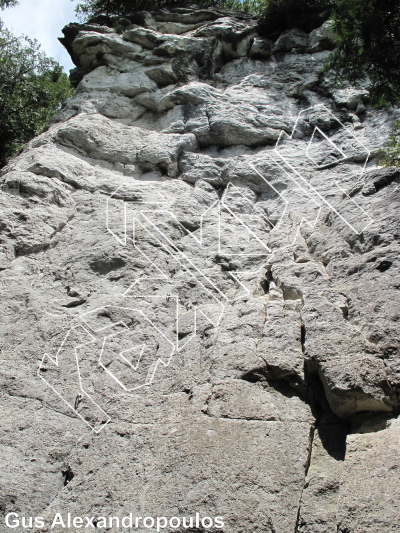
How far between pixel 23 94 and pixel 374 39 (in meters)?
10.8

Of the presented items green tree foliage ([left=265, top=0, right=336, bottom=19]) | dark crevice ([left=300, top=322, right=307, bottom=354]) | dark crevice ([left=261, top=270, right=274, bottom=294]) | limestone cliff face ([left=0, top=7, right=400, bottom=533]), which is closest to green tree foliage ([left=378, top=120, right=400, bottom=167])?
limestone cliff face ([left=0, top=7, right=400, bottom=533])

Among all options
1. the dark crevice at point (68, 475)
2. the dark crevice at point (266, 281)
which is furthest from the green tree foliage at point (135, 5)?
the dark crevice at point (68, 475)

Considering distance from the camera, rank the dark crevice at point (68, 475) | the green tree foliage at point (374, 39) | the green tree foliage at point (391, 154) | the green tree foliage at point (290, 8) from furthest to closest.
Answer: the green tree foliage at point (290, 8)
the green tree foliage at point (391, 154)
the green tree foliage at point (374, 39)
the dark crevice at point (68, 475)

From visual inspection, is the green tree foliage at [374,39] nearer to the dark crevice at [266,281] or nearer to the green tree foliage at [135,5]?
the dark crevice at [266,281]

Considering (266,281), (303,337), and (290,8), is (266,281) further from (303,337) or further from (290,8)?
(290,8)

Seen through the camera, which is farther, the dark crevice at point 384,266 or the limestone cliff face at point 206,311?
the dark crevice at point 384,266

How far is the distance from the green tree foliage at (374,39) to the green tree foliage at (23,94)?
798cm

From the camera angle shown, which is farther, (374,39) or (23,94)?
(23,94)

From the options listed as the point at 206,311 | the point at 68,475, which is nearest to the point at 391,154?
the point at 206,311

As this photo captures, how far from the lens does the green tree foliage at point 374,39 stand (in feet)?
22.6

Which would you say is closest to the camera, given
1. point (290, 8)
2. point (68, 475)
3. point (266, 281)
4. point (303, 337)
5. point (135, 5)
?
point (68, 475)

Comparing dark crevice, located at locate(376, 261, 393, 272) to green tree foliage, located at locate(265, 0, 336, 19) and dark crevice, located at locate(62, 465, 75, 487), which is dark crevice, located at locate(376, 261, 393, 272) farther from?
green tree foliage, located at locate(265, 0, 336, 19)

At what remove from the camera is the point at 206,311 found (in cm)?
580

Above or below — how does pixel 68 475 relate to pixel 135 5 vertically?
below
